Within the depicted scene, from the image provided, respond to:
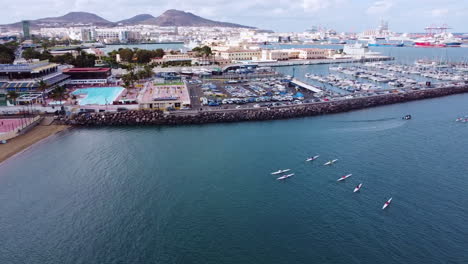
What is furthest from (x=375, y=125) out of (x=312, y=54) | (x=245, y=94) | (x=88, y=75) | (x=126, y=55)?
(x=312, y=54)

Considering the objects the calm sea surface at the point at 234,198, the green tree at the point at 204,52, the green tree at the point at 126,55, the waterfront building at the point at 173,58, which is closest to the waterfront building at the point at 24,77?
the calm sea surface at the point at 234,198

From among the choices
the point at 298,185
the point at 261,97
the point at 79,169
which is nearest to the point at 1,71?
the point at 79,169

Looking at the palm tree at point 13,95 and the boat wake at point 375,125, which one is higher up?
the palm tree at point 13,95

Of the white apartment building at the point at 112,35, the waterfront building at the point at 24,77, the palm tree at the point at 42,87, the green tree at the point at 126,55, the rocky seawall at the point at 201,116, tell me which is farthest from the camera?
the white apartment building at the point at 112,35

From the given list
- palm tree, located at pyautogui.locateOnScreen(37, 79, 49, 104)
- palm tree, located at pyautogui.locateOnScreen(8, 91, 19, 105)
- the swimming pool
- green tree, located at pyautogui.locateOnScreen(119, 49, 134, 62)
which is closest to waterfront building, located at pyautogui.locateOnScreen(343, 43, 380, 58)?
green tree, located at pyautogui.locateOnScreen(119, 49, 134, 62)

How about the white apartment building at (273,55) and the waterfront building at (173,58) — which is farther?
the white apartment building at (273,55)

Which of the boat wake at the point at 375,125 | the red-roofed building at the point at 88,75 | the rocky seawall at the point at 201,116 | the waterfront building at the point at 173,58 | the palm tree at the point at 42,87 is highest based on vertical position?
the waterfront building at the point at 173,58

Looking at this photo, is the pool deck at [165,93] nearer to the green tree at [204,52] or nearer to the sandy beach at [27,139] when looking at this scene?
the sandy beach at [27,139]

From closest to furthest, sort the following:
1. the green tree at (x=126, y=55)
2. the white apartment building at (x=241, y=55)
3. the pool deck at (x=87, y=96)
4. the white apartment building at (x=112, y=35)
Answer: the pool deck at (x=87, y=96), the green tree at (x=126, y=55), the white apartment building at (x=241, y=55), the white apartment building at (x=112, y=35)
